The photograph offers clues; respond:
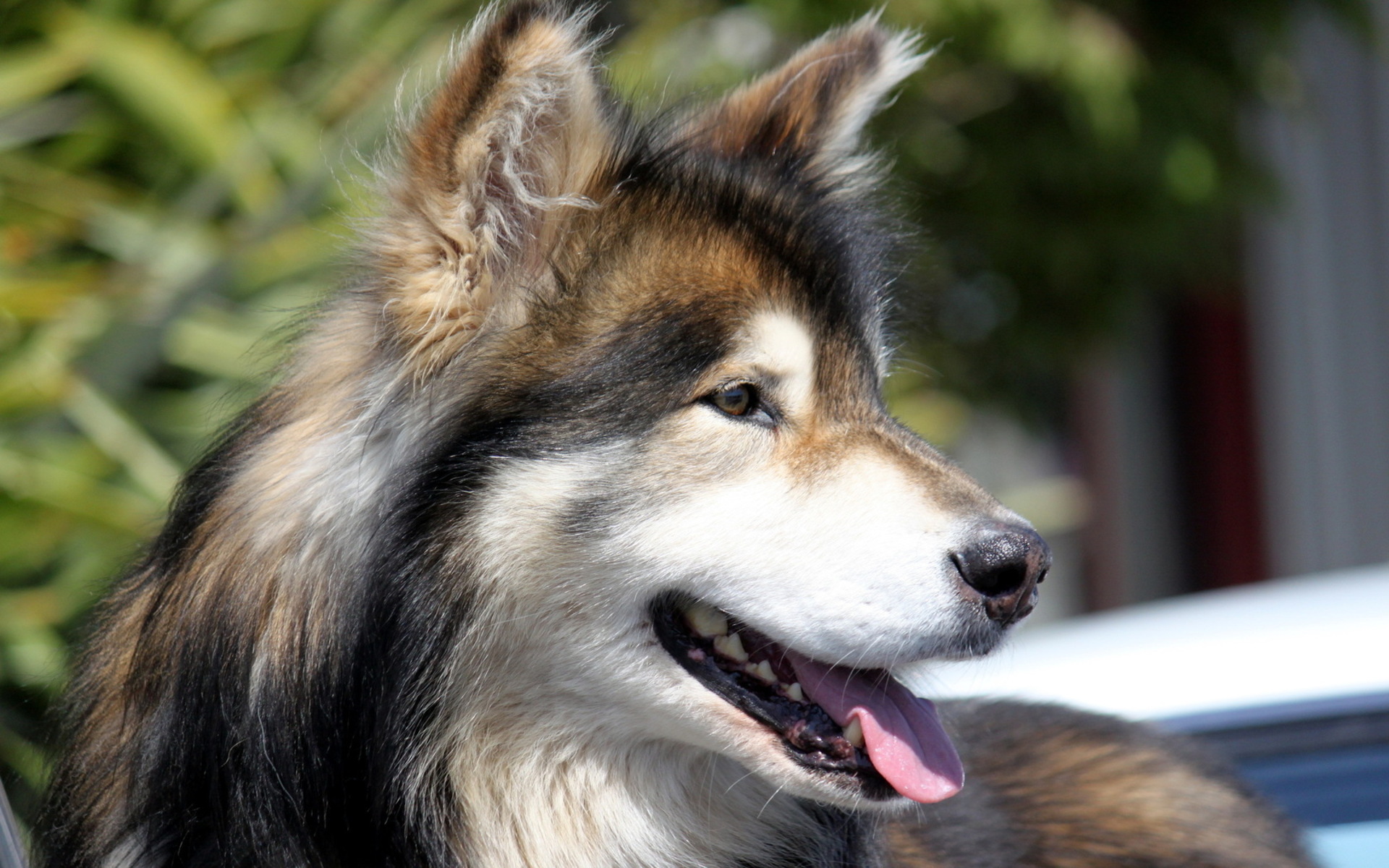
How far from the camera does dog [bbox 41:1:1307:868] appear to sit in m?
1.73

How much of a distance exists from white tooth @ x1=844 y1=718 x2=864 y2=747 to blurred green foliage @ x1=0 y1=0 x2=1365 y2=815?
3.05 ft

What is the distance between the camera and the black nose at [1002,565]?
174 centimetres

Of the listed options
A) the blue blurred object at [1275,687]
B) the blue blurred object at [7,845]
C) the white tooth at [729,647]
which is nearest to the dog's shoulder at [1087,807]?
the blue blurred object at [1275,687]

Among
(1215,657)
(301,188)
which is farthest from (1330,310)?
(301,188)

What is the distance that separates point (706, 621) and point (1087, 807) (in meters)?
0.85

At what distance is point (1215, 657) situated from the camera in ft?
8.61

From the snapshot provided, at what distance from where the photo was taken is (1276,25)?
561 centimetres

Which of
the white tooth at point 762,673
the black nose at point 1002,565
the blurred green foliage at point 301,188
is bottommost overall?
the blurred green foliage at point 301,188

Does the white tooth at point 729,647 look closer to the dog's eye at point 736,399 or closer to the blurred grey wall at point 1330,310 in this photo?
the dog's eye at point 736,399

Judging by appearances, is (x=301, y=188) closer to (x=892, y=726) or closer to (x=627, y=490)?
(x=627, y=490)

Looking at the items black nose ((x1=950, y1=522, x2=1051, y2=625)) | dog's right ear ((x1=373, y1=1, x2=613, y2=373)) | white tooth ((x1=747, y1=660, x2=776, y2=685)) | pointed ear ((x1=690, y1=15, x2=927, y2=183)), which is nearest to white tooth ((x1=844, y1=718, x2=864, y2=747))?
white tooth ((x1=747, y1=660, x2=776, y2=685))

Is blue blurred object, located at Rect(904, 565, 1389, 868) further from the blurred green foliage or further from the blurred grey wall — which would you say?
the blurred grey wall

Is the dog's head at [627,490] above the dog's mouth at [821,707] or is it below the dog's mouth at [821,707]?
above

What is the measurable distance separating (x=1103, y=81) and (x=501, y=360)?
3773mm
